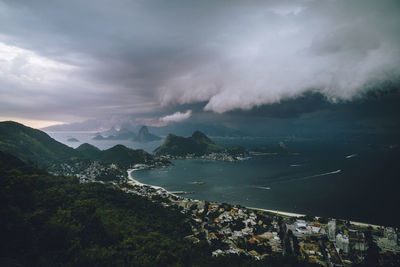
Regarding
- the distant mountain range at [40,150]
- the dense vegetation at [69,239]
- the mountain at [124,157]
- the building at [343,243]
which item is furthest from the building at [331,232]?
the mountain at [124,157]

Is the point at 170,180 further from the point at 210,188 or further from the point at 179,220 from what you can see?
the point at 179,220

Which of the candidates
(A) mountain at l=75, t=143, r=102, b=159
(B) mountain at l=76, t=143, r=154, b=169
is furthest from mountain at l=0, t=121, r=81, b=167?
(B) mountain at l=76, t=143, r=154, b=169

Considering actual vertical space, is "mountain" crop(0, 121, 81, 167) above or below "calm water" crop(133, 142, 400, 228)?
above

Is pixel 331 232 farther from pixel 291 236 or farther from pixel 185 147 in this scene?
pixel 185 147

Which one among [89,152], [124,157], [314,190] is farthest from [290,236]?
[89,152]

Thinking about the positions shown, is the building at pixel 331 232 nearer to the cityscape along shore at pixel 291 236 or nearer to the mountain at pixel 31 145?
the cityscape along shore at pixel 291 236

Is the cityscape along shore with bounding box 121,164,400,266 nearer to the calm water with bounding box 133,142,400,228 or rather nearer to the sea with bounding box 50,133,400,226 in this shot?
the sea with bounding box 50,133,400,226

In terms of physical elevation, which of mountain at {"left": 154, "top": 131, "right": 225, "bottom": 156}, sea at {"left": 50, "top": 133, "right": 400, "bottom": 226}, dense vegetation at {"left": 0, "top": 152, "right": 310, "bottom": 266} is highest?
mountain at {"left": 154, "top": 131, "right": 225, "bottom": 156}
